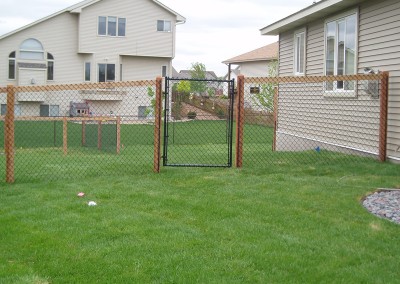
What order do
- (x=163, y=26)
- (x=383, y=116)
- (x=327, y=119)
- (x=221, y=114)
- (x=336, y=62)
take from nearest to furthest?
1. (x=383, y=116)
2. (x=336, y=62)
3. (x=327, y=119)
4. (x=221, y=114)
5. (x=163, y=26)

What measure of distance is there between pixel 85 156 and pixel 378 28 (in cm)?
678

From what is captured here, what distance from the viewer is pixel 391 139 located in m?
9.94

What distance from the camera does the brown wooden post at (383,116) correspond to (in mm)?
9758

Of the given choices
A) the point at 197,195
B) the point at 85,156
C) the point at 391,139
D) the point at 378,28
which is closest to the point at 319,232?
the point at 197,195

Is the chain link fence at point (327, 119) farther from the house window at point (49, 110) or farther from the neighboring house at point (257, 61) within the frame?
the neighboring house at point (257, 61)

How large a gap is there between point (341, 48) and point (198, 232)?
7902mm

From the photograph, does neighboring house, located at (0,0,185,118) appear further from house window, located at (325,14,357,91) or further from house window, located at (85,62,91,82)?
house window, located at (325,14,357,91)

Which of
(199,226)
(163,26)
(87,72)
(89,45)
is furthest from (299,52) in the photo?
(87,72)

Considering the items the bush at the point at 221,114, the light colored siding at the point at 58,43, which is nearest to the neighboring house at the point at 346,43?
the bush at the point at 221,114

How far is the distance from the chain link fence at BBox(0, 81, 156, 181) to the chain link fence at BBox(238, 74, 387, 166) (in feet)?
9.05

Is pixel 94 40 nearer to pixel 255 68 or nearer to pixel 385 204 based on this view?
pixel 255 68

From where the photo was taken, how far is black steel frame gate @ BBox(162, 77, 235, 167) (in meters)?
9.64

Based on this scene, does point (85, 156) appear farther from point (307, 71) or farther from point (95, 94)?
point (95, 94)

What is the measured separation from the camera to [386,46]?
10.1m
